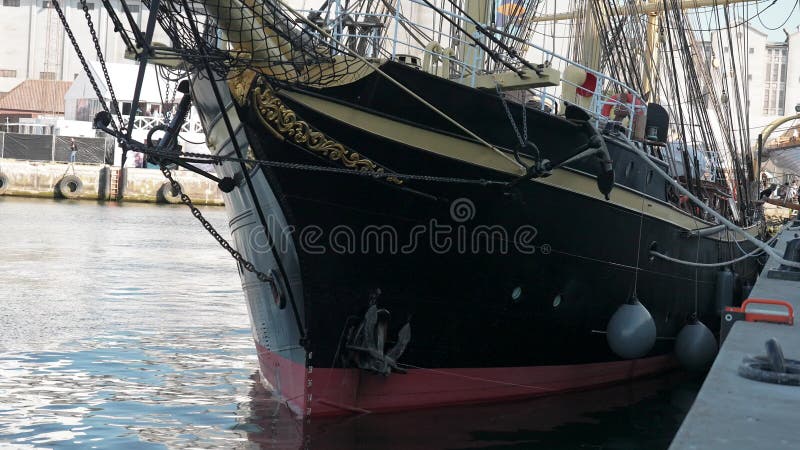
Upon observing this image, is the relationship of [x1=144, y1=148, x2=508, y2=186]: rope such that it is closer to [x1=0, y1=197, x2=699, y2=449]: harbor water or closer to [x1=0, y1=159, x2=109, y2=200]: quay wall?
[x1=0, y1=197, x2=699, y2=449]: harbor water

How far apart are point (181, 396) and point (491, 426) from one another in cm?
318

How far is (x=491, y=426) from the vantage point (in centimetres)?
941

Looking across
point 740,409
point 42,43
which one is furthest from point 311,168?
point 42,43

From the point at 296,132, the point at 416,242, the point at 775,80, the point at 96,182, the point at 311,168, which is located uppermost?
the point at 775,80

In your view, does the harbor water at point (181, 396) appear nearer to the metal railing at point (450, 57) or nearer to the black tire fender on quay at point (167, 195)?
the metal railing at point (450, 57)

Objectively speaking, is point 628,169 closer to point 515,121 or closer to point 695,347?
point 515,121

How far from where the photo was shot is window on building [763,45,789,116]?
79438 millimetres

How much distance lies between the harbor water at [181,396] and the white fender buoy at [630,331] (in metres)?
0.65

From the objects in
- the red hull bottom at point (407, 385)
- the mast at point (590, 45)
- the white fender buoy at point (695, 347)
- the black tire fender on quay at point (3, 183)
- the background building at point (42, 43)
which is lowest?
the red hull bottom at point (407, 385)

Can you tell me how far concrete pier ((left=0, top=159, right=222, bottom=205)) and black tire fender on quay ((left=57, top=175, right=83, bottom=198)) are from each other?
0.13m

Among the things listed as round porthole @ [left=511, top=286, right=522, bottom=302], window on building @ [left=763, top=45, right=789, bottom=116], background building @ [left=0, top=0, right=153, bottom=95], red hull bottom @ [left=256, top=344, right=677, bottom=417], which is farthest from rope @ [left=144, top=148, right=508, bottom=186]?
window on building @ [left=763, top=45, right=789, bottom=116]

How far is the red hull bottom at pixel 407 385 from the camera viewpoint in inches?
358

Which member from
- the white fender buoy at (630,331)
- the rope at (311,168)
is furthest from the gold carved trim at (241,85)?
the white fender buoy at (630,331)

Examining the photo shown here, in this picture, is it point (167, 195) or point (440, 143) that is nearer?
point (440, 143)
